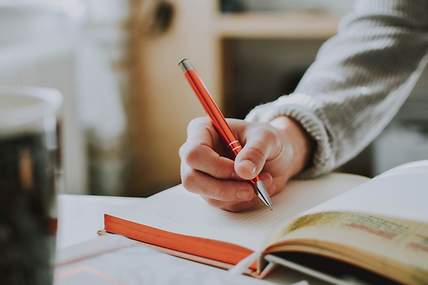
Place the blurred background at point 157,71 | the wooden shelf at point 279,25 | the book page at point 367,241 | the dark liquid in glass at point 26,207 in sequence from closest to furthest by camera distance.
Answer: the dark liquid in glass at point 26,207 < the book page at point 367,241 < the blurred background at point 157,71 < the wooden shelf at point 279,25

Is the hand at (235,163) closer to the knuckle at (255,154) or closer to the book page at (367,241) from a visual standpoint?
the knuckle at (255,154)

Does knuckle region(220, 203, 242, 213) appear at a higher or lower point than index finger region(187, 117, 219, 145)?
lower

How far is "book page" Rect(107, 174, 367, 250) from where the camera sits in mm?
563

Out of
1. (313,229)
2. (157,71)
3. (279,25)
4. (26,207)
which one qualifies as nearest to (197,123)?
(313,229)

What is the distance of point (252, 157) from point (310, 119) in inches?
7.9

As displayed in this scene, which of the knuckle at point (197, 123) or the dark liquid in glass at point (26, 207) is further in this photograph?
the knuckle at point (197, 123)

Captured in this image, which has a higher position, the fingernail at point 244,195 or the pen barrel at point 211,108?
the pen barrel at point 211,108

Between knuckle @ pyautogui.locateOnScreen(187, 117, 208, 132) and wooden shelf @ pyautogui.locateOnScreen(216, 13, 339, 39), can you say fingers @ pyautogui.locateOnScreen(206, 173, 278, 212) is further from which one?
wooden shelf @ pyautogui.locateOnScreen(216, 13, 339, 39)

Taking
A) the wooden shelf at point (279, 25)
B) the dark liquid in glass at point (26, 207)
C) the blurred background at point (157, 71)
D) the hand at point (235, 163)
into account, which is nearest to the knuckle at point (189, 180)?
the hand at point (235, 163)

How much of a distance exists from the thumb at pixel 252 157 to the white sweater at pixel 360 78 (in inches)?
→ 6.0

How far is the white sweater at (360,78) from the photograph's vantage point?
0.82 metres

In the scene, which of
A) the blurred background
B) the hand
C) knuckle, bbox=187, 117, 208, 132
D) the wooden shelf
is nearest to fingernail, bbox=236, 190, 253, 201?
the hand

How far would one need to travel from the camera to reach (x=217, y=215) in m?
0.62

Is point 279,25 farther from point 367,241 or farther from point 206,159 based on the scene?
point 367,241
